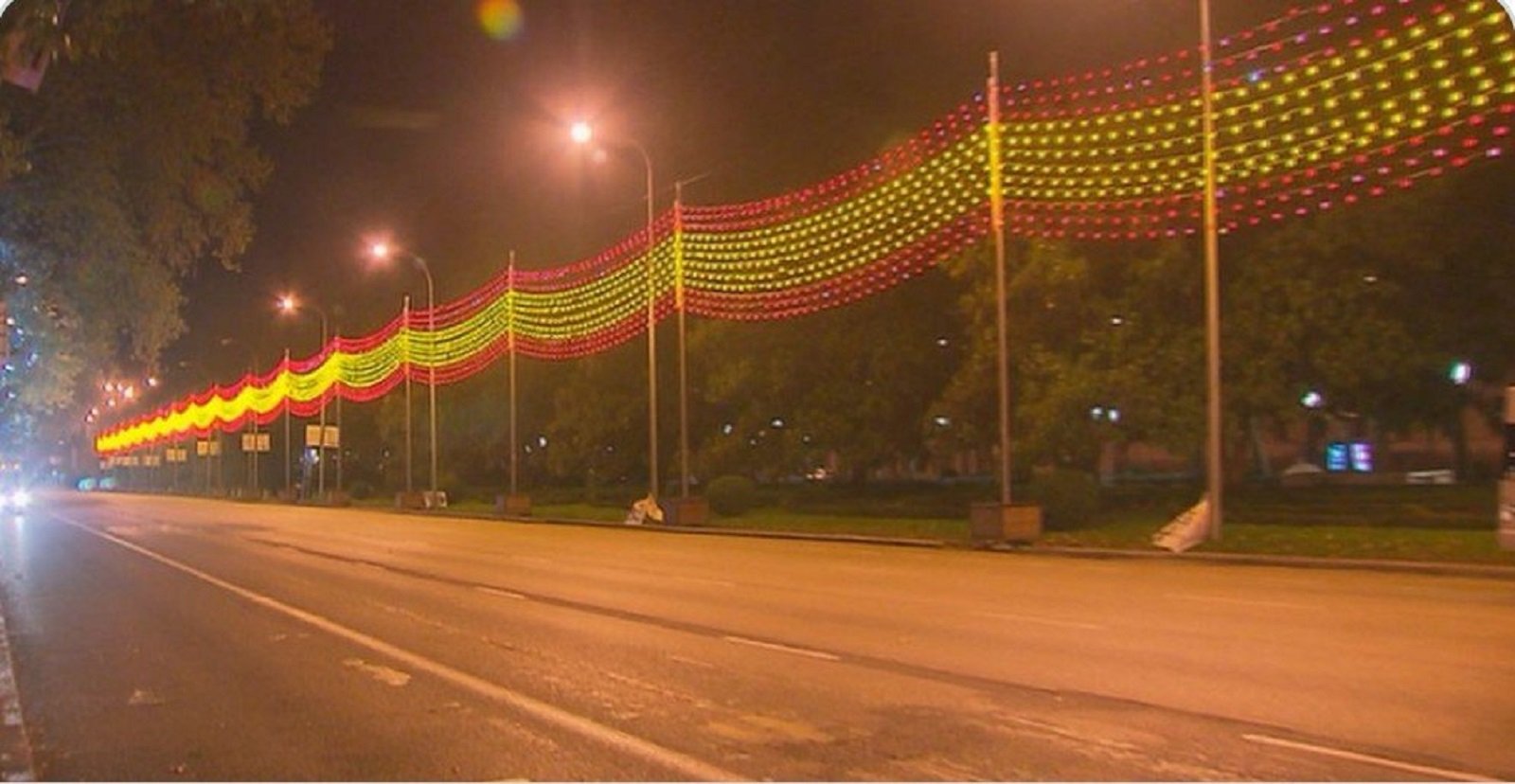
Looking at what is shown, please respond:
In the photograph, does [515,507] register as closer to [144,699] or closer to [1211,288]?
[1211,288]

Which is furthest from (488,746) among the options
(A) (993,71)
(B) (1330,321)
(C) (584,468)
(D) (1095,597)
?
(C) (584,468)

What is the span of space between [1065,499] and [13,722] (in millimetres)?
24814

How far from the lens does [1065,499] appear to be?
105 ft

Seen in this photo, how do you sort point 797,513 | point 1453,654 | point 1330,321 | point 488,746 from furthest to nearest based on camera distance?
point 797,513, point 1330,321, point 1453,654, point 488,746

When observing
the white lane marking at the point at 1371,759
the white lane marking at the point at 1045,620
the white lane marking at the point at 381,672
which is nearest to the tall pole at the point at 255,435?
the white lane marking at the point at 1045,620

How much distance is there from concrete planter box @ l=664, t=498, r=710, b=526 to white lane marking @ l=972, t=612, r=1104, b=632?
25.6 m

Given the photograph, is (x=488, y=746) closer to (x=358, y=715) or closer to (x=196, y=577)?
(x=358, y=715)

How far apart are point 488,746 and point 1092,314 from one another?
95.6 feet

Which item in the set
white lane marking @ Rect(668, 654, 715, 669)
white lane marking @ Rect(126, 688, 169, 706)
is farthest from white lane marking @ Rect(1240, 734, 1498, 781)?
white lane marking @ Rect(126, 688, 169, 706)

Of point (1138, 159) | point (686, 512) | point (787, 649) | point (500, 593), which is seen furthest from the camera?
→ point (686, 512)

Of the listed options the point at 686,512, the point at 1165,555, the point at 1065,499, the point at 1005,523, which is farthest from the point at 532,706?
the point at 686,512

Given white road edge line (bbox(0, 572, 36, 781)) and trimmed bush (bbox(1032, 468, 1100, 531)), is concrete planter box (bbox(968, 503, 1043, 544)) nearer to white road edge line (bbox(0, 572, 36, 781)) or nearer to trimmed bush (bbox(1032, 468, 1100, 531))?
trimmed bush (bbox(1032, 468, 1100, 531))

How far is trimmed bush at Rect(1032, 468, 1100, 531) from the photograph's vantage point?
31906 millimetres

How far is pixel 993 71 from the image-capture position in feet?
94.1
